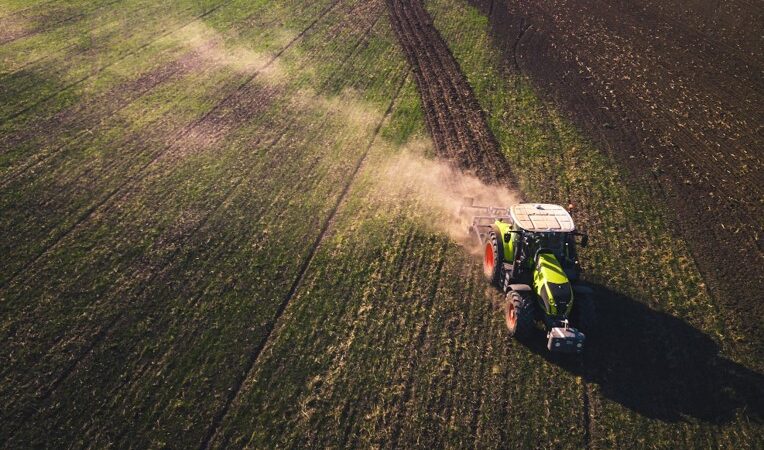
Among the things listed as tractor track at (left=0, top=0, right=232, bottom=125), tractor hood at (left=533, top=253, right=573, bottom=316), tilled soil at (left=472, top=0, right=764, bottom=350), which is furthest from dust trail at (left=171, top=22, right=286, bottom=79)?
tractor hood at (left=533, top=253, right=573, bottom=316)

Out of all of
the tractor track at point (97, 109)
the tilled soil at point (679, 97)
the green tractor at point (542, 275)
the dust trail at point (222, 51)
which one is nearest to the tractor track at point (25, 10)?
the dust trail at point (222, 51)

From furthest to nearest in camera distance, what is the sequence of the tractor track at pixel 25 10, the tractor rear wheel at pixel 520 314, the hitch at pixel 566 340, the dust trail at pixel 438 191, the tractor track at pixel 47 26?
the tractor track at pixel 25 10
the tractor track at pixel 47 26
the dust trail at pixel 438 191
the tractor rear wheel at pixel 520 314
the hitch at pixel 566 340

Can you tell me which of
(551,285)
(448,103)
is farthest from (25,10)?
(551,285)

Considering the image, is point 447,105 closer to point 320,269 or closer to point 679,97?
point 679,97

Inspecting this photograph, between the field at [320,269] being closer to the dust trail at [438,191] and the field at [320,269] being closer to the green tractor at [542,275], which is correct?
the dust trail at [438,191]

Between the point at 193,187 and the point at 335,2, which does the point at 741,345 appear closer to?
the point at 193,187

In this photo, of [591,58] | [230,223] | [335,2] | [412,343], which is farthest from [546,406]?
[335,2]
